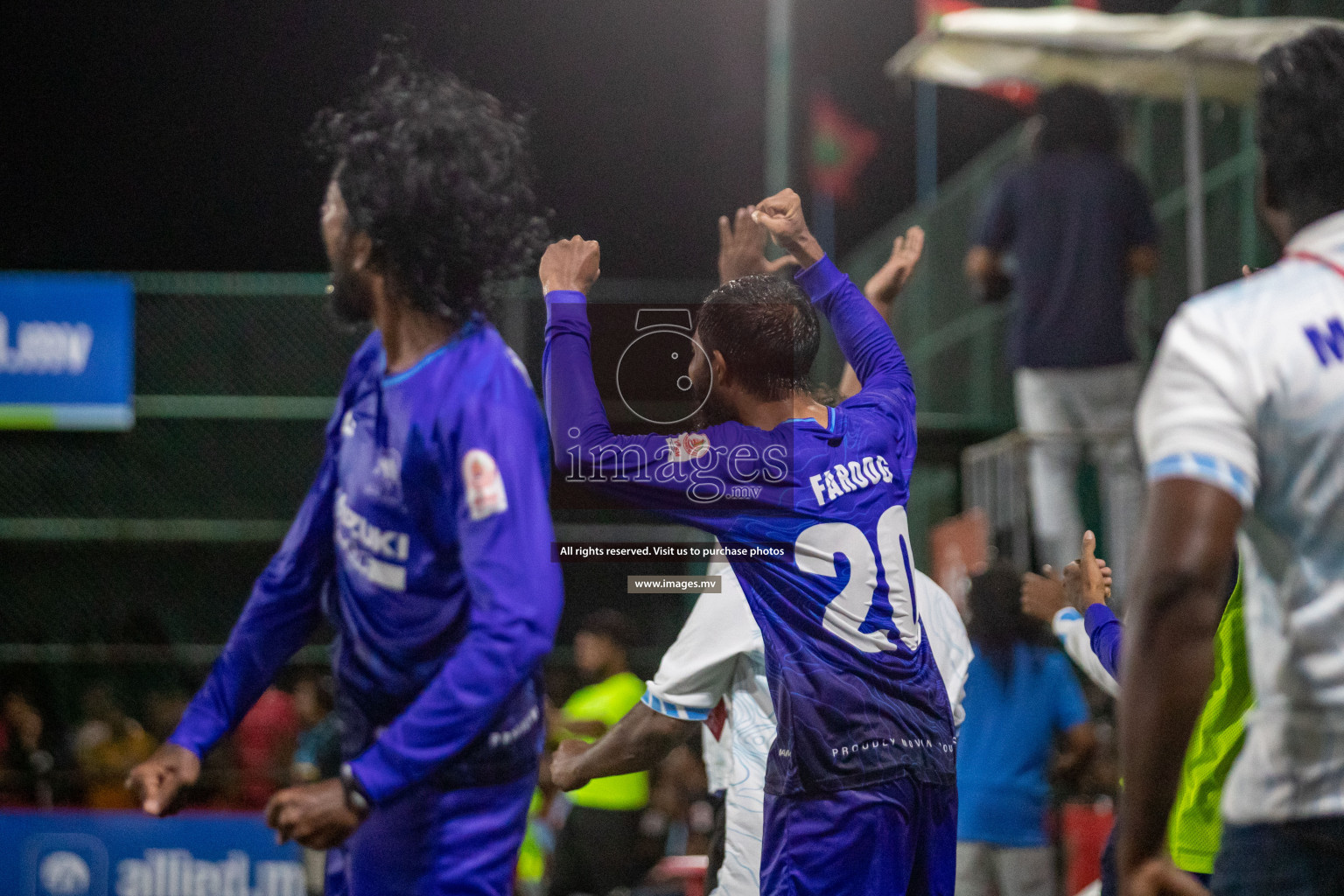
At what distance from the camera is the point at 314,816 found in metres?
1.90

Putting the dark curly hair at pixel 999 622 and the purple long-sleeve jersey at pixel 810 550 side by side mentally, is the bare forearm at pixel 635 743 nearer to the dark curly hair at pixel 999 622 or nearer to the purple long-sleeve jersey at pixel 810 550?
the purple long-sleeve jersey at pixel 810 550

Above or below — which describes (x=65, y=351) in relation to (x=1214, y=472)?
above

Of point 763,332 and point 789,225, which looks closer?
point 763,332

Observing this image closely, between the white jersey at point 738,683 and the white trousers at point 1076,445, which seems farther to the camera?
the white trousers at point 1076,445

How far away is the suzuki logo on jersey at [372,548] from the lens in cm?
215

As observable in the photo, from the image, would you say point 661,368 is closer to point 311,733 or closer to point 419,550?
point 419,550

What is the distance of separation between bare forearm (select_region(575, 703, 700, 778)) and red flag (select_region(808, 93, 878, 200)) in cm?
596

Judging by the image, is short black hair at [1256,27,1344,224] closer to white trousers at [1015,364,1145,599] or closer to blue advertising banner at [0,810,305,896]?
white trousers at [1015,364,1145,599]

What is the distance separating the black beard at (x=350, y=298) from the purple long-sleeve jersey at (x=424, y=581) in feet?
0.20

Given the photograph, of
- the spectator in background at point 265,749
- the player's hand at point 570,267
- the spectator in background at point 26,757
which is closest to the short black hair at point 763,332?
the player's hand at point 570,267

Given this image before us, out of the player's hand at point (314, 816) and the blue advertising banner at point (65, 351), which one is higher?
the blue advertising banner at point (65, 351)

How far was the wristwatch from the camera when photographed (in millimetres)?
1907

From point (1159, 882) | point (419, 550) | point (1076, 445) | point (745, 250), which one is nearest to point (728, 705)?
point (745, 250)

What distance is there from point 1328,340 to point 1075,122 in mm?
4706
